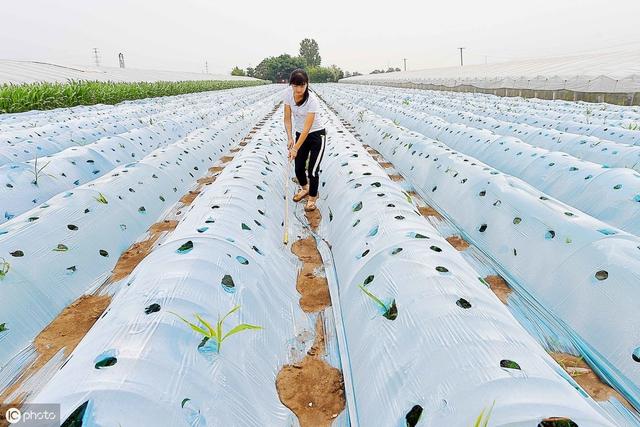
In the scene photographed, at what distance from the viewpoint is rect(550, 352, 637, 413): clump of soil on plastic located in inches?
85.0

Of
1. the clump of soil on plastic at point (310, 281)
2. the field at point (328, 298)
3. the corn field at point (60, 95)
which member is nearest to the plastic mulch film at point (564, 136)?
the field at point (328, 298)

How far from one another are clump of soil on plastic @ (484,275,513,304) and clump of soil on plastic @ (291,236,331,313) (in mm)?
1415

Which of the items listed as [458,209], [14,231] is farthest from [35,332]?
[458,209]

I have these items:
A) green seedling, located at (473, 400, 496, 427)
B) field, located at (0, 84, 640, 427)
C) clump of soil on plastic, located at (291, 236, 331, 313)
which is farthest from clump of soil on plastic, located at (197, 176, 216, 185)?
green seedling, located at (473, 400, 496, 427)

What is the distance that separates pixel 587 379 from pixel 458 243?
1.91 metres

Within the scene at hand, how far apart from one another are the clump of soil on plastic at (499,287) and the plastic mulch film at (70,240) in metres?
3.43

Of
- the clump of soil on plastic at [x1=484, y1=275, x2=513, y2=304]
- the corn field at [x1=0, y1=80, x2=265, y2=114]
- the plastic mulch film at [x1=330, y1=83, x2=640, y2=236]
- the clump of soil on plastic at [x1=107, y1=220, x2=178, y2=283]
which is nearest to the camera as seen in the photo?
the clump of soil on plastic at [x1=484, y1=275, x2=513, y2=304]

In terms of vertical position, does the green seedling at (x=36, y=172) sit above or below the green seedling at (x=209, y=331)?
above

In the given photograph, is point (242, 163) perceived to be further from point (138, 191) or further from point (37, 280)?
point (37, 280)

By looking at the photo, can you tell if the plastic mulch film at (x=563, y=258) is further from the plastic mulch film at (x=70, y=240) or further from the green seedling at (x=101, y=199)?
the green seedling at (x=101, y=199)

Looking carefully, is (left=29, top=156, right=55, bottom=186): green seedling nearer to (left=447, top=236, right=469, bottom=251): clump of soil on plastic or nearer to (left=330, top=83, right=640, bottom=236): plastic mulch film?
(left=447, top=236, right=469, bottom=251): clump of soil on plastic

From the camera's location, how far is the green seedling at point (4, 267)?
268 cm

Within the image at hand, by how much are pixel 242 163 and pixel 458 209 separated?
2.78 m

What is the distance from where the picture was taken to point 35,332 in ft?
8.66
